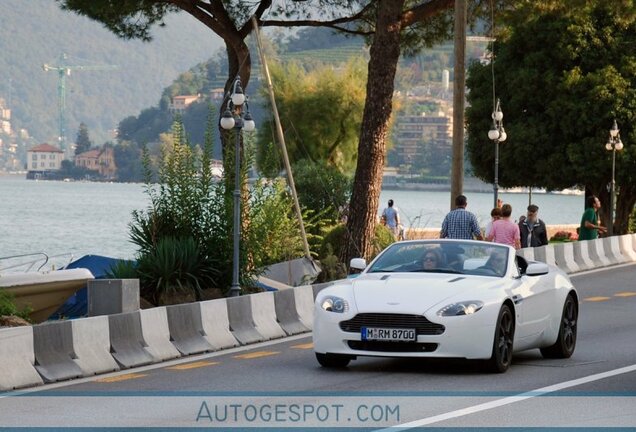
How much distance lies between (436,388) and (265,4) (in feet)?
73.8

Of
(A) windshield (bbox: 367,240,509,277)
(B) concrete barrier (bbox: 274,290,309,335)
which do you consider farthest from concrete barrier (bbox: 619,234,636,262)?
(A) windshield (bbox: 367,240,509,277)

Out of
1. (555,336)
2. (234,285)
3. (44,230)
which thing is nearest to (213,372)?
(555,336)

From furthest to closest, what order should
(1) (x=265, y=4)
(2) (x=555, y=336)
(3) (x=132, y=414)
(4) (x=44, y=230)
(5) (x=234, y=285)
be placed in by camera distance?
(4) (x=44, y=230) → (1) (x=265, y=4) → (5) (x=234, y=285) → (2) (x=555, y=336) → (3) (x=132, y=414)

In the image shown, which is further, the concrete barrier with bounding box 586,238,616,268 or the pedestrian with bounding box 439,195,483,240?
the concrete barrier with bounding box 586,238,616,268

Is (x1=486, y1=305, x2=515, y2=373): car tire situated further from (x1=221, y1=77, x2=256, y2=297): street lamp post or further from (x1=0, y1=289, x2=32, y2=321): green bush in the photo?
(x1=221, y1=77, x2=256, y2=297): street lamp post

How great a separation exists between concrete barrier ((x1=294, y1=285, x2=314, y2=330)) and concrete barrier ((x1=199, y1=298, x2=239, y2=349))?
8.41 ft

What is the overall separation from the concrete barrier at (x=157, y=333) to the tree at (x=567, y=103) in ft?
126

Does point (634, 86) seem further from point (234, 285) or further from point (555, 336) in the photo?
point (555, 336)

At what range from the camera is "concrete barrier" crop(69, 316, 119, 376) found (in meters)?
16.5

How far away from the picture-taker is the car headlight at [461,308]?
15.4 m

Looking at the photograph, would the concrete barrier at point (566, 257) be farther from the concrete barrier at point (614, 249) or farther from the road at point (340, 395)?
the road at point (340, 395)

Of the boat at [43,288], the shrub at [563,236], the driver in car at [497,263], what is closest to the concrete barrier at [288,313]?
the boat at [43,288]

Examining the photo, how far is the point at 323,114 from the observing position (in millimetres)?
85000

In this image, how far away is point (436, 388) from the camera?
14.6m
